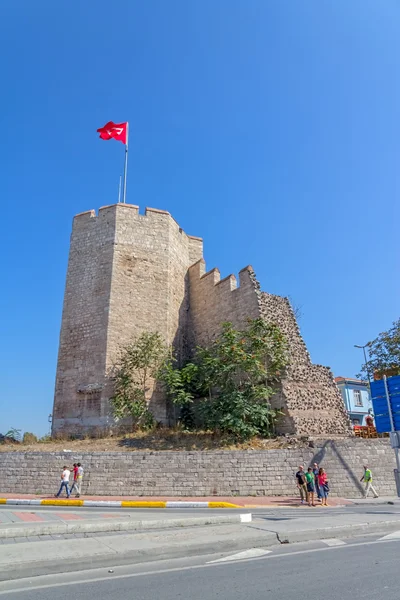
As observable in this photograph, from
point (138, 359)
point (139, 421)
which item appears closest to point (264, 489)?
point (139, 421)

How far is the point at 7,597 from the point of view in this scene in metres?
4.41

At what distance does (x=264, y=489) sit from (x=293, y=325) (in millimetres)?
9025

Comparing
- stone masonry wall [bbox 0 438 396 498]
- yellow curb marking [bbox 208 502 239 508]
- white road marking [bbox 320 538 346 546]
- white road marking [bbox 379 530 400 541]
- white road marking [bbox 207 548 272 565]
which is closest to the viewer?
white road marking [bbox 207 548 272 565]

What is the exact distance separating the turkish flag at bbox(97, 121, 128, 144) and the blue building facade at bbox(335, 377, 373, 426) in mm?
30260

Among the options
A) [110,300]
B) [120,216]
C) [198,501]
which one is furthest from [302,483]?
[120,216]

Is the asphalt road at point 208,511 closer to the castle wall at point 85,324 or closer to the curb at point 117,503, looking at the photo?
the curb at point 117,503

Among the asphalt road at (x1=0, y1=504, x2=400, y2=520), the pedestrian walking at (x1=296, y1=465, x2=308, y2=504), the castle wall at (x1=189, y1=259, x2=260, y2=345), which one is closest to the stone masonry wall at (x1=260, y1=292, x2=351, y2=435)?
the castle wall at (x1=189, y1=259, x2=260, y2=345)

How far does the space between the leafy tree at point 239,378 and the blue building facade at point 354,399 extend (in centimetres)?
2521

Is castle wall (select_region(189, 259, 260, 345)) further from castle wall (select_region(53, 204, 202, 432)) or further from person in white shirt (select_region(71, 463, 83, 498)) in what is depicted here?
person in white shirt (select_region(71, 463, 83, 498))

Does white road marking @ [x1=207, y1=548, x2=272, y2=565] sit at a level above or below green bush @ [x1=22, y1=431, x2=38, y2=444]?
below

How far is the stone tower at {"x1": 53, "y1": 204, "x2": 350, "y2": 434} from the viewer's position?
64.8 ft

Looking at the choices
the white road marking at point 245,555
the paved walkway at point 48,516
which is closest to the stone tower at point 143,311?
the paved walkway at point 48,516

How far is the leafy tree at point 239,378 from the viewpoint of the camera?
55.5ft

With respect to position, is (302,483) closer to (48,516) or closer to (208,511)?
(208,511)
